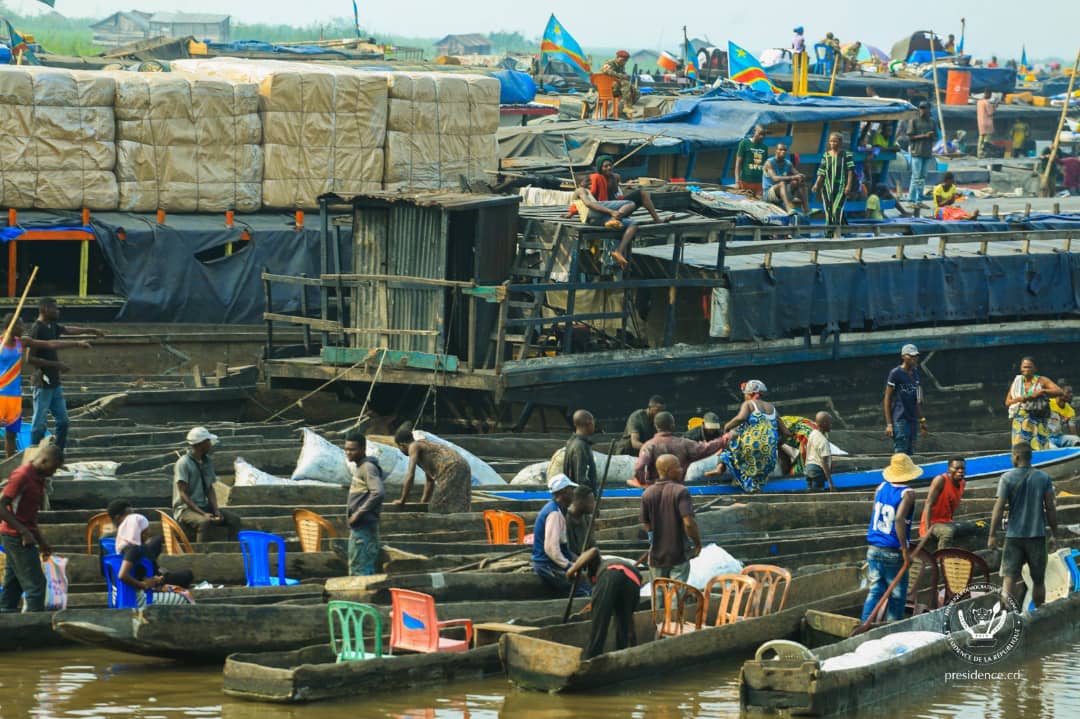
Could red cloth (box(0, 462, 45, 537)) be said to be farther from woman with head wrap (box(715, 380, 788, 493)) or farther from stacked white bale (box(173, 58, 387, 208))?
stacked white bale (box(173, 58, 387, 208))

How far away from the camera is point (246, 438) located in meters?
17.3

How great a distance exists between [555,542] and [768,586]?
1.67 metres

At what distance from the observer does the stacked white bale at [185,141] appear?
21.4 meters

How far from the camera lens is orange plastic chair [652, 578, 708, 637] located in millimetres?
11812

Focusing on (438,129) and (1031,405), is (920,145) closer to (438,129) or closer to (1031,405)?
(438,129)

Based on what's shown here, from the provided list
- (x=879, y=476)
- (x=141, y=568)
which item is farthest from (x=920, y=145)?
(x=141, y=568)

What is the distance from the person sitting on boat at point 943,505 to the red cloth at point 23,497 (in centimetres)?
663

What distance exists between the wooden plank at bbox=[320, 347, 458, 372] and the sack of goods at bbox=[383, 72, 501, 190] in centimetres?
434

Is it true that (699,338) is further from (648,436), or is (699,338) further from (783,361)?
(648,436)

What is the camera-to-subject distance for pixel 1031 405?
706 inches

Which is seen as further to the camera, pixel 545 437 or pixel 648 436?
pixel 545 437

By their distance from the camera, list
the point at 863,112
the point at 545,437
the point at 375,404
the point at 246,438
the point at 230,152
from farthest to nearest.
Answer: the point at 863,112 < the point at 230,152 < the point at 375,404 < the point at 545,437 < the point at 246,438

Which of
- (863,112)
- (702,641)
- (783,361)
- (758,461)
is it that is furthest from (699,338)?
(702,641)

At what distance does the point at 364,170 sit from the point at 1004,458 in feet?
31.5
